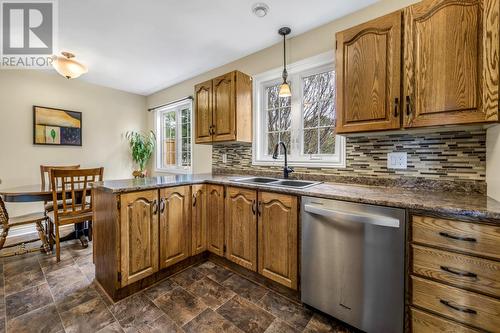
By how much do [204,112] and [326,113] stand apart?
1.45 meters

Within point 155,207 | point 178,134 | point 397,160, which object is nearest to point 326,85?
point 397,160

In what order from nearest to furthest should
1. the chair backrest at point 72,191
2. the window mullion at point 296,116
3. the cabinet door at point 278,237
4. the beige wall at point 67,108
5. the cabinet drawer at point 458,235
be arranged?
the cabinet drawer at point 458,235 < the cabinet door at point 278,237 < the chair backrest at point 72,191 < the window mullion at point 296,116 < the beige wall at point 67,108

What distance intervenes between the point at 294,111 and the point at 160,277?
6.89ft

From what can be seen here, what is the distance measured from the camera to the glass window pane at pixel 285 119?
7.98 feet

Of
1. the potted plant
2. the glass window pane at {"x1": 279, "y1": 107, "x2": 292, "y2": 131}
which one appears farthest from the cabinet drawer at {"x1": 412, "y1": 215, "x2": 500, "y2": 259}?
the potted plant

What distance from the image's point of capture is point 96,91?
3.76m

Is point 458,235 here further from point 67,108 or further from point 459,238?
point 67,108

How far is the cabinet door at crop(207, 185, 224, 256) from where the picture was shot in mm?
2104

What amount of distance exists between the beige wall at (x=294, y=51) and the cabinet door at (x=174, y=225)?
4.00 ft

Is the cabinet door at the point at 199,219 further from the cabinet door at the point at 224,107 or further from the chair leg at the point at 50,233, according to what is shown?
the chair leg at the point at 50,233

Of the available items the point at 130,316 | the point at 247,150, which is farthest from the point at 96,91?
the point at 130,316

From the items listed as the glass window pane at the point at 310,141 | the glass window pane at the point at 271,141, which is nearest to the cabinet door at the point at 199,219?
the glass window pane at the point at 271,141

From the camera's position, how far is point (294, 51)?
230cm

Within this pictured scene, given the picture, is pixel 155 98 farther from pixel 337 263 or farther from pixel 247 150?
pixel 337 263
